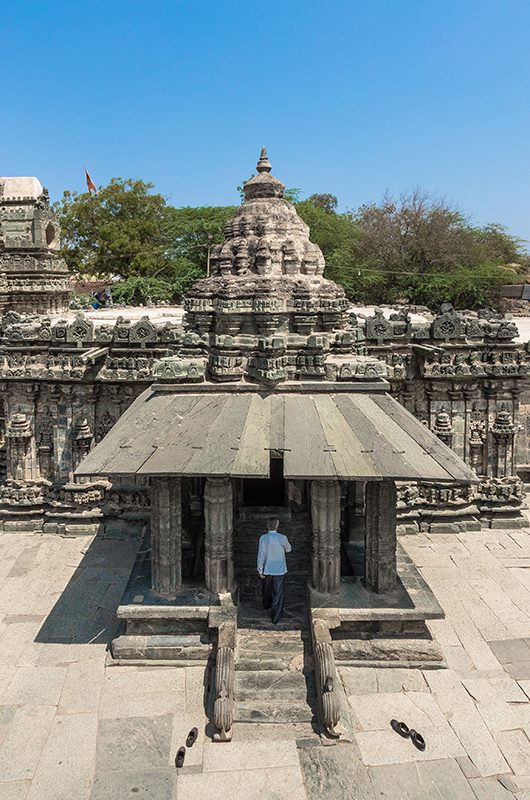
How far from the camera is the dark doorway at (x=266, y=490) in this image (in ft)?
38.4

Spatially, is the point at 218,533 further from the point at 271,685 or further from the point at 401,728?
the point at 401,728

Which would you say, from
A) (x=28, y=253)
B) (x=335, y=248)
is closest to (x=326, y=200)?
(x=335, y=248)

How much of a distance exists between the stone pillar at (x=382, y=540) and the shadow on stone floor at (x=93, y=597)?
150 inches

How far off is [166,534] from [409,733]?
384 centimetres

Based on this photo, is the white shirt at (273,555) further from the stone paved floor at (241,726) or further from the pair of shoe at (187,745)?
the pair of shoe at (187,745)

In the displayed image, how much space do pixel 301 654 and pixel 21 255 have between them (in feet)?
58.5

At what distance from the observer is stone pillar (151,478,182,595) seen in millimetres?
8477

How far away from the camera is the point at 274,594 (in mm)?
8359

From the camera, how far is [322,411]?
9.20 m

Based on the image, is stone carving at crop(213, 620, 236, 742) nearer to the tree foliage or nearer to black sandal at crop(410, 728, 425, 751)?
black sandal at crop(410, 728, 425, 751)

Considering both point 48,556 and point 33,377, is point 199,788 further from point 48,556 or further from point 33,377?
point 33,377

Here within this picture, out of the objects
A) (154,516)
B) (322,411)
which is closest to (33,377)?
(154,516)

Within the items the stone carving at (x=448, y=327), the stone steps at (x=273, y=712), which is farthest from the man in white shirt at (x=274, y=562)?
the stone carving at (x=448, y=327)

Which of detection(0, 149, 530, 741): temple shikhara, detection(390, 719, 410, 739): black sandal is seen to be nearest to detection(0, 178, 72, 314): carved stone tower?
detection(0, 149, 530, 741): temple shikhara
